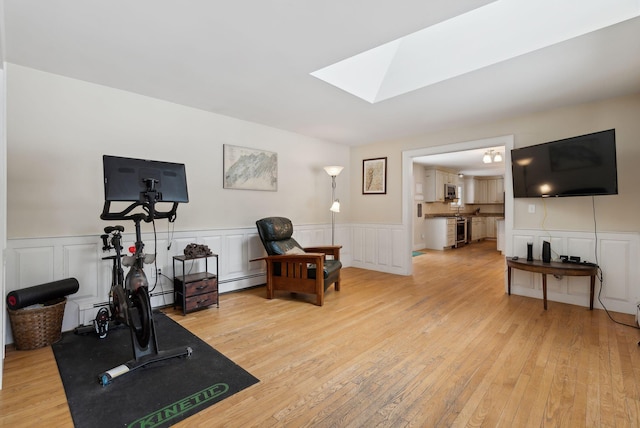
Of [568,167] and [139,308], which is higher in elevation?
[568,167]

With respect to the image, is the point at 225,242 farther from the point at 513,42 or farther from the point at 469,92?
the point at 513,42

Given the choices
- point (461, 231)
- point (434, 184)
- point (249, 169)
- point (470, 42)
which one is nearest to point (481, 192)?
point (461, 231)

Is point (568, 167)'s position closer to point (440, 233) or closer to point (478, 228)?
point (440, 233)

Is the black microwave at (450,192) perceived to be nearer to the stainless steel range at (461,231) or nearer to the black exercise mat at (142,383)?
the stainless steel range at (461,231)

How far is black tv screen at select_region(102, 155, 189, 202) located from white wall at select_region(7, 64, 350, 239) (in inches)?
40.6

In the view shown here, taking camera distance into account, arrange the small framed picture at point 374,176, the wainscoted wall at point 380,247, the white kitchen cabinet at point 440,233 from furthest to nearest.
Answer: the white kitchen cabinet at point 440,233 → the small framed picture at point 374,176 → the wainscoted wall at point 380,247

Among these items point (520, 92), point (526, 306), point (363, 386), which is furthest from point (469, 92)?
→ point (363, 386)

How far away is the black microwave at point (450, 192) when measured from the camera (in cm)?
833

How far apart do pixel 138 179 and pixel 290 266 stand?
6.51 ft

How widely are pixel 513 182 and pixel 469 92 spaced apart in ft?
4.81

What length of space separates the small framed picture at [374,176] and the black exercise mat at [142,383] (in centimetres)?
387

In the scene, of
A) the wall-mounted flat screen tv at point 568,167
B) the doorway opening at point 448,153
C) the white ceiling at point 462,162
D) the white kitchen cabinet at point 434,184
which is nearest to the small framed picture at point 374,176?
the doorway opening at point 448,153

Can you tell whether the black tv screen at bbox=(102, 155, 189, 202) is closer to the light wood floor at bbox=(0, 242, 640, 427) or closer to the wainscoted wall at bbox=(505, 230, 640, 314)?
the light wood floor at bbox=(0, 242, 640, 427)

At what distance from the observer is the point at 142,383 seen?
193cm
